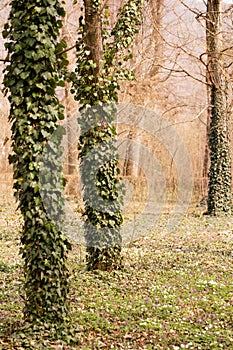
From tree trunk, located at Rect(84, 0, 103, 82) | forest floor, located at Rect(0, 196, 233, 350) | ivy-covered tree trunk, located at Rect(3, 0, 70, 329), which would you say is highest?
tree trunk, located at Rect(84, 0, 103, 82)

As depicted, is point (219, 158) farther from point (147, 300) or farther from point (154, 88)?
point (147, 300)

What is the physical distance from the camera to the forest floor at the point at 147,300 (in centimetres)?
514

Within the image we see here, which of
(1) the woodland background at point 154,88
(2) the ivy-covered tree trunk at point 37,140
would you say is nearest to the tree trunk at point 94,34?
(2) the ivy-covered tree trunk at point 37,140

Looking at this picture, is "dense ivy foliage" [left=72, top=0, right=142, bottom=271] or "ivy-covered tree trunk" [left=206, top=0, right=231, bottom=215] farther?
"ivy-covered tree trunk" [left=206, top=0, right=231, bottom=215]

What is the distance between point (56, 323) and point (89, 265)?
2.77 m

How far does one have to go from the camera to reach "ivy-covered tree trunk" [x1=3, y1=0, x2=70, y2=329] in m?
4.67

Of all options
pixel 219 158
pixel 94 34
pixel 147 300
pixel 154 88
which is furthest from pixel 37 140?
pixel 154 88

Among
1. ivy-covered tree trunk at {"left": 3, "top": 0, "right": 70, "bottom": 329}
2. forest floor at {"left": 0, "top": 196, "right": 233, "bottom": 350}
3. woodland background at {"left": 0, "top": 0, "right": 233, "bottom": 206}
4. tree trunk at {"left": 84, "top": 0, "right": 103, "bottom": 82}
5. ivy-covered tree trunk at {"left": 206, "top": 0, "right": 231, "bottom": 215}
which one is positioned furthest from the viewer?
woodland background at {"left": 0, "top": 0, "right": 233, "bottom": 206}

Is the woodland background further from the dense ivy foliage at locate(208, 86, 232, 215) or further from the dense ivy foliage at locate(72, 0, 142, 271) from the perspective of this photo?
the dense ivy foliage at locate(72, 0, 142, 271)

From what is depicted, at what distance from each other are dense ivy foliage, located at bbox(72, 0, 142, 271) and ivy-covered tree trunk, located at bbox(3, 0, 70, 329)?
2.43 meters

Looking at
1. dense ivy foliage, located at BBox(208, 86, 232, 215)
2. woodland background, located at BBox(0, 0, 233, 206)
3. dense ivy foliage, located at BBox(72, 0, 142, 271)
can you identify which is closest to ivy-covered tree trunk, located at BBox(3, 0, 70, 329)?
dense ivy foliage, located at BBox(72, 0, 142, 271)

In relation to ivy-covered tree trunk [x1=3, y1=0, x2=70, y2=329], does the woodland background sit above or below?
above

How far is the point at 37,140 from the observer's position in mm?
4777

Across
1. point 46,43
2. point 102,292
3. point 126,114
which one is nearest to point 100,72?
point 46,43
